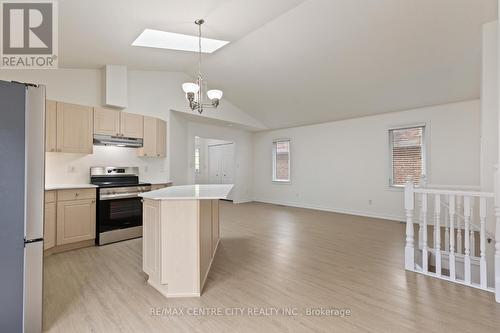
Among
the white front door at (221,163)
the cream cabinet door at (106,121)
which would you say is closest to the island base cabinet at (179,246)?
the cream cabinet door at (106,121)

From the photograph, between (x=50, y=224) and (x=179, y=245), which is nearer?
(x=179, y=245)

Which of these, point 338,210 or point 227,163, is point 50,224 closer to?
point 227,163

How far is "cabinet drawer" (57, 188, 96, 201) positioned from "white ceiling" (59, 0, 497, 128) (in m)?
2.03

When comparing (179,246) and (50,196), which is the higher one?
(50,196)

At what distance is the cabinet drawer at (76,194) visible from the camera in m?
3.46

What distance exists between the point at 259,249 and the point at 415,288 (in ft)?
6.20

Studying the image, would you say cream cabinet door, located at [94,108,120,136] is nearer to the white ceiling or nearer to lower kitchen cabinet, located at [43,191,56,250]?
the white ceiling

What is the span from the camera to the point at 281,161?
8125mm

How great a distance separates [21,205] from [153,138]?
10.7 ft

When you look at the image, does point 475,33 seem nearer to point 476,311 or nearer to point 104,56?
point 476,311

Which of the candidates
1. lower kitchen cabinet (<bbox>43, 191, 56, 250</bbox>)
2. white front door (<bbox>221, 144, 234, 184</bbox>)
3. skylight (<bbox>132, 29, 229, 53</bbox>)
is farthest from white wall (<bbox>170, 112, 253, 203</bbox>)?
lower kitchen cabinet (<bbox>43, 191, 56, 250</bbox>)

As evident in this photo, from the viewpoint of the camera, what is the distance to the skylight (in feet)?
11.6

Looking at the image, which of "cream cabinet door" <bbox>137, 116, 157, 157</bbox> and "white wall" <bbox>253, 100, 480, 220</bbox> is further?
"white wall" <bbox>253, 100, 480, 220</bbox>

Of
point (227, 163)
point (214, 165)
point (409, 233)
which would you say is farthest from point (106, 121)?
point (214, 165)
